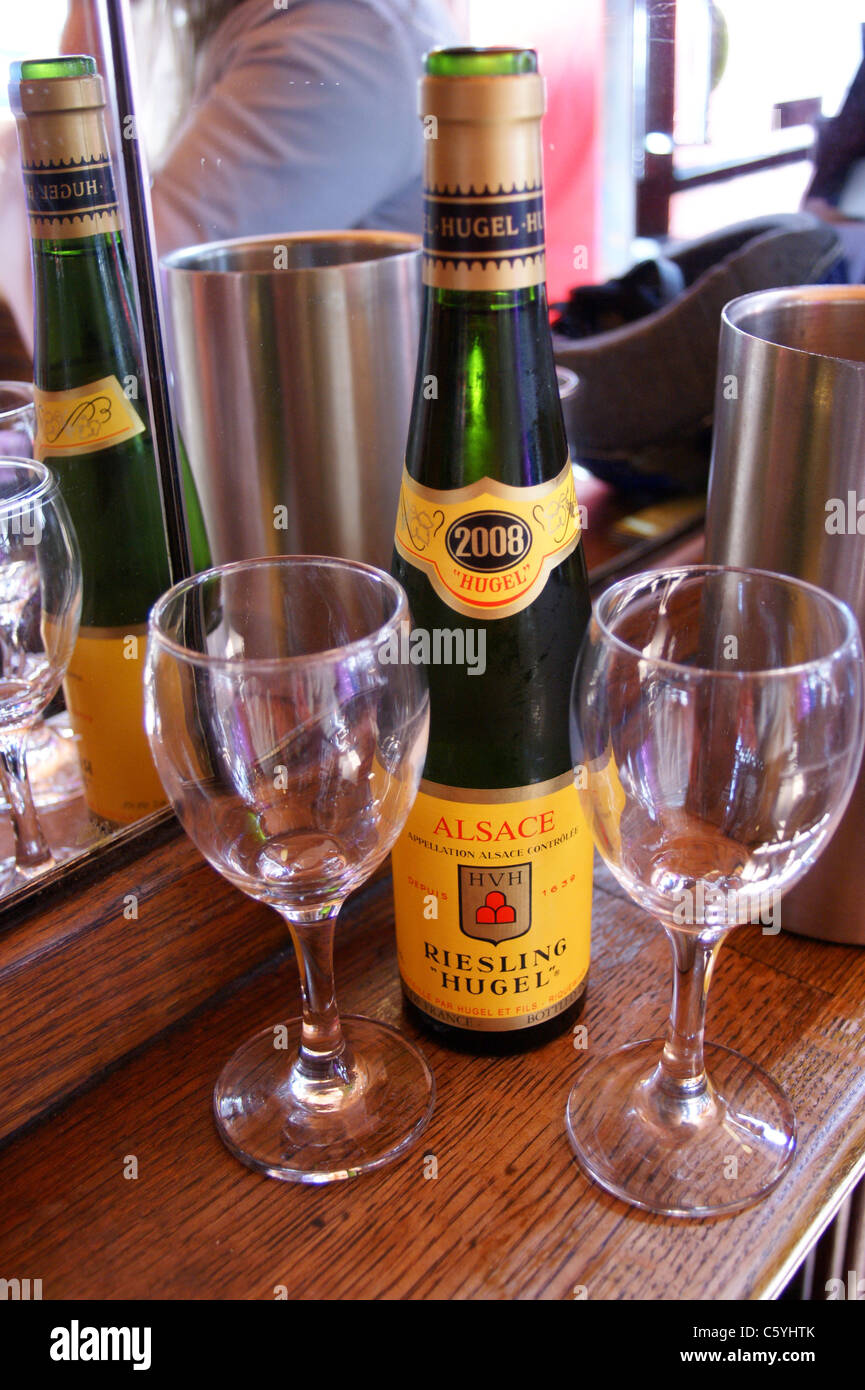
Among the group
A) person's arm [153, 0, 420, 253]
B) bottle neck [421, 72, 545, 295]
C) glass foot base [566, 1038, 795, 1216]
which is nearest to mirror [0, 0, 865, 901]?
person's arm [153, 0, 420, 253]

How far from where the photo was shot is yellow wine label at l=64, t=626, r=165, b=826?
0.46 m

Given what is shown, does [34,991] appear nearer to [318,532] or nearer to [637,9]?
[318,532]

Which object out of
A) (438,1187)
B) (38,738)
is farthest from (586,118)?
(438,1187)

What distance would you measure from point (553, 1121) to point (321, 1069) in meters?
Result: 0.08

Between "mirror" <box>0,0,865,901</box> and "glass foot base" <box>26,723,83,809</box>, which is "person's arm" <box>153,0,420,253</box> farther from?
"glass foot base" <box>26,723,83,809</box>

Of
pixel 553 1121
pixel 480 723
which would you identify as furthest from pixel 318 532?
pixel 553 1121

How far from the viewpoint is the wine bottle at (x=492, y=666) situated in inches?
15.7

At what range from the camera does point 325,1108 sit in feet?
1.40

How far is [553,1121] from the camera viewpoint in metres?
0.42

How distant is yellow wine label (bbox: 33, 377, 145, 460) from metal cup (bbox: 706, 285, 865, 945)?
Answer: 22 centimetres

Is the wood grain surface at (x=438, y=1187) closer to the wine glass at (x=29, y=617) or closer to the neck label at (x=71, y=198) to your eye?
the wine glass at (x=29, y=617)

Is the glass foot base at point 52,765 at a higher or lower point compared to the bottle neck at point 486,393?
lower

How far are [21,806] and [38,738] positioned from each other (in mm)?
48

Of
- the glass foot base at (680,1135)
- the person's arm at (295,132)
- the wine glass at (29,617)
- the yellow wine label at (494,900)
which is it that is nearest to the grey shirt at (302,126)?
the person's arm at (295,132)
